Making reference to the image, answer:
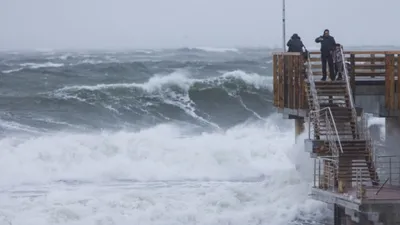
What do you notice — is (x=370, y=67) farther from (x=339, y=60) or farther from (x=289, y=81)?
(x=289, y=81)

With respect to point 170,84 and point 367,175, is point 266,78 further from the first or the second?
point 367,175

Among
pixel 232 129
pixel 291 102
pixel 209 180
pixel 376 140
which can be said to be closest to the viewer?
pixel 291 102

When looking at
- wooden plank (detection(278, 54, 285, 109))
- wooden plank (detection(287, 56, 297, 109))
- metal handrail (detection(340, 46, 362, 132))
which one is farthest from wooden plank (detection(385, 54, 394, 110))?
wooden plank (detection(278, 54, 285, 109))

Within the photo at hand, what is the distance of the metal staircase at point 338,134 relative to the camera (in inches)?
657

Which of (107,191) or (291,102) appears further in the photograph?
(107,191)

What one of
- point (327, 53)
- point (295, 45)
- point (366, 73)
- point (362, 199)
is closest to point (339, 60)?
point (327, 53)

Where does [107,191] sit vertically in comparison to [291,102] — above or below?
below

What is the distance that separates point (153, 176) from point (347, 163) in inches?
398

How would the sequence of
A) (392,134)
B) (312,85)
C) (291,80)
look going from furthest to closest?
(392,134) → (291,80) → (312,85)

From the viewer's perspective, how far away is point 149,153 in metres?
29.0

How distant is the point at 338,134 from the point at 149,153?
470 inches

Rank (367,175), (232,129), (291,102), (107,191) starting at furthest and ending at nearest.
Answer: (232,129) → (107,191) → (291,102) → (367,175)

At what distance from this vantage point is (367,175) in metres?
17.0

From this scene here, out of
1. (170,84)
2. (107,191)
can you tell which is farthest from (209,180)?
(170,84)
